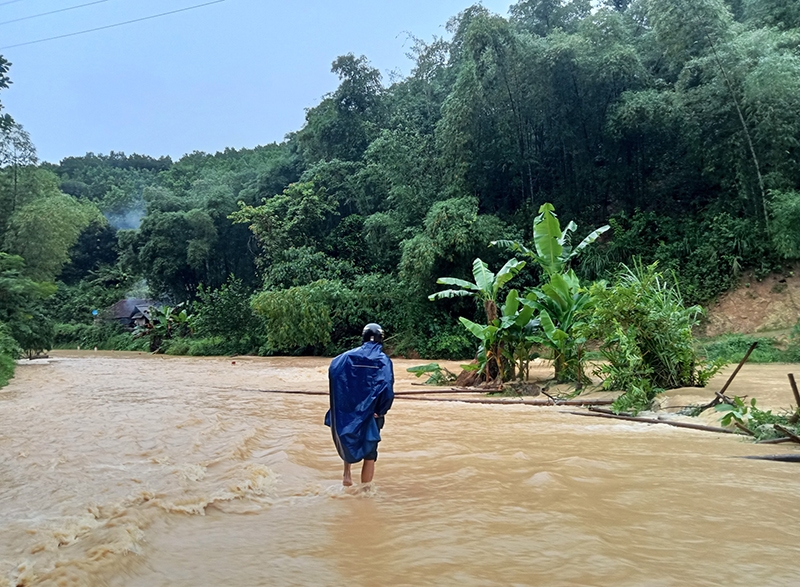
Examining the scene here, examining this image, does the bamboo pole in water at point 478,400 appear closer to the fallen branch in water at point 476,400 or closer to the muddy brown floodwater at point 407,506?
the fallen branch in water at point 476,400

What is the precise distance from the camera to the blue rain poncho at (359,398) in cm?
424

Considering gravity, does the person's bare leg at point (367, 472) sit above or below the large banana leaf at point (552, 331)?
below

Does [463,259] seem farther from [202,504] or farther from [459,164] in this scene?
[202,504]

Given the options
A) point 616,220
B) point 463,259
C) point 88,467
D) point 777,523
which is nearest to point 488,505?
point 777,523

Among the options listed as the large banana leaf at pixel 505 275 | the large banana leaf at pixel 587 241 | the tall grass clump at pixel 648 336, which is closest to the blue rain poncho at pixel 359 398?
the tall grass clump at pixel 648 336

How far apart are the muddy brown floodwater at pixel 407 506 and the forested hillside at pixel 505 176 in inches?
418

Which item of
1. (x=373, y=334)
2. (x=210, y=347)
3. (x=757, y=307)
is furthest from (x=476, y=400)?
(x=210, y=347)

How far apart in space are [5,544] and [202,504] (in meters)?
1.14

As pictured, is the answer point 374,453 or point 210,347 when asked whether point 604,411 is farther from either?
point 210,347

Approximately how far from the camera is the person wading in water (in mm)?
4242

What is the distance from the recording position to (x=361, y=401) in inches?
168

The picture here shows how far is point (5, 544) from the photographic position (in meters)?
3.38

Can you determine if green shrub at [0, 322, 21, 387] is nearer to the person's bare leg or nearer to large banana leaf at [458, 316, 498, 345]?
large banana leaf at [458, 316, 498, 345]

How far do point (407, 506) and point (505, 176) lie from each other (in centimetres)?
1925
